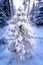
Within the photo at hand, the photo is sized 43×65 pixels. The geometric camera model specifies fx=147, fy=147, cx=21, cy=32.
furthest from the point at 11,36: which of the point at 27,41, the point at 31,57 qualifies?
the point at 31,57

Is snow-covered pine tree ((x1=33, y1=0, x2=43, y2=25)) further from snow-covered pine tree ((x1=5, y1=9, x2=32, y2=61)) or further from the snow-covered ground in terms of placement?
snow-covered pine tree ((x1=5, y1=9, x2=32, y2=61))

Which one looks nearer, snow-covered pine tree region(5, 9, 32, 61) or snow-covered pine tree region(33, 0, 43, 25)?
snow-covered pine tree region(5, 9, 32, 61)

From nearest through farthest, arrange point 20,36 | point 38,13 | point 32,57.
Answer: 1. point 20,36
2. point 32,57
3. point 38,13

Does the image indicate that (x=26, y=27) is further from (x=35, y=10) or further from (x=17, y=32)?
(x=35, y=10)

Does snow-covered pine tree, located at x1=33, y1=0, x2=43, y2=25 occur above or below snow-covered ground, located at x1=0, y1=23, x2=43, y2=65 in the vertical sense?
above

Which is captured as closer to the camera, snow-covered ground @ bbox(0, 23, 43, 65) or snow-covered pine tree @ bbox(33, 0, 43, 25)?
snow-covered ground @ bbox(0, 23, 43, 65)

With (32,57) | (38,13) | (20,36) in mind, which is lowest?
(32,57)

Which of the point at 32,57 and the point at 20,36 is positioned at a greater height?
the point at 20,36

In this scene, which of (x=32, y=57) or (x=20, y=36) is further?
(x=32, y=57)

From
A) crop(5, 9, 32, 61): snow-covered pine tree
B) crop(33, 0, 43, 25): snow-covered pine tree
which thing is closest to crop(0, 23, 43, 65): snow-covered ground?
crop(5, 9, 32, 61): snow-covered pine tree

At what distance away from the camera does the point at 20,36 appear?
12.0 ft

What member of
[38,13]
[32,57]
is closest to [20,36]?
[32,57]

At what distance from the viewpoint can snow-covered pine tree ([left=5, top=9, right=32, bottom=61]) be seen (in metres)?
3.60

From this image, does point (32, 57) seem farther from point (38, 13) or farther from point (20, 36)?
point (38, 13)
